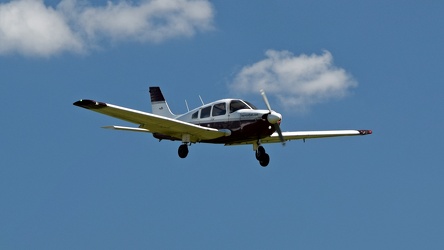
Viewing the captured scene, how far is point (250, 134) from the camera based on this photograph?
3719 centimetres

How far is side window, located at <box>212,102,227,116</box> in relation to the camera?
37.8m

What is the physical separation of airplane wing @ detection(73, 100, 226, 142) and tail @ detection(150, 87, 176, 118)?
421cm

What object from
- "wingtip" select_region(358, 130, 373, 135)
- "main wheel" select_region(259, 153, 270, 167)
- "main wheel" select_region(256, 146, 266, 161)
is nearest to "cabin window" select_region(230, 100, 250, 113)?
"main wheel" select_region(256, 146, 266, 161)

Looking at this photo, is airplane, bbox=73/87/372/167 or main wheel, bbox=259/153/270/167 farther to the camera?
main wheel, bbox=259/153/270/167

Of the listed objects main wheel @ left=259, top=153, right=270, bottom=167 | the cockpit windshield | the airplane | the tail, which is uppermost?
the tail

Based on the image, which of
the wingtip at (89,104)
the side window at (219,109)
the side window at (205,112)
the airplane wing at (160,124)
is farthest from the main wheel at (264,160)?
the wingtip at (89,104)

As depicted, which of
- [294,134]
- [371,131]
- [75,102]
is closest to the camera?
[75,102]

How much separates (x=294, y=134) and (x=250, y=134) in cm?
441

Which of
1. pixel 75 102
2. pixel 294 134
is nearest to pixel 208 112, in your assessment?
pixel 294 134

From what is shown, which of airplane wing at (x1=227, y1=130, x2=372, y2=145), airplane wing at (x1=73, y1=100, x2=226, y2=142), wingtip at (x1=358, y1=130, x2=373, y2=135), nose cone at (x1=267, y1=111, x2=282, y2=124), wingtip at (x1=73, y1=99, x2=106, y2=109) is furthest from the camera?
wingtip at (x1=358, y1=130, x2=373, y2=135)

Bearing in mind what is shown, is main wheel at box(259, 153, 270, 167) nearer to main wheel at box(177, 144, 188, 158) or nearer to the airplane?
the airplane

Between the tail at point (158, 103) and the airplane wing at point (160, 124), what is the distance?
421cm

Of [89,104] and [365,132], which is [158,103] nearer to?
[365,132]

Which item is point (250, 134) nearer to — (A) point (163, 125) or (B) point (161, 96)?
(A) point (163, 125)
